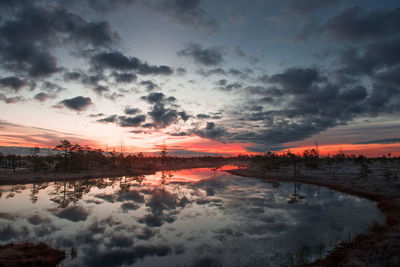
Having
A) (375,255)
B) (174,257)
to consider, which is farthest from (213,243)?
(375,255)

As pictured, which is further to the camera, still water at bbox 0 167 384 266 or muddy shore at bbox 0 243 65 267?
still water at bbox 0 167 384 266

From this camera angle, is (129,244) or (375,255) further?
(129,244)

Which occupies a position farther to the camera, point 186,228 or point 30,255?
point 186,228

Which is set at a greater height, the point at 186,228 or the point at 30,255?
the point at 30,255

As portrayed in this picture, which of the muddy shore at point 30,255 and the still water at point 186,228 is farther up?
the muddy shore at point 30,255

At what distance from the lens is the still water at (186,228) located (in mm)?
14531

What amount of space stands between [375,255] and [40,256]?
847 inches

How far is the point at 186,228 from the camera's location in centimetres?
2045

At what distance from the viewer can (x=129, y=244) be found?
16.5 m

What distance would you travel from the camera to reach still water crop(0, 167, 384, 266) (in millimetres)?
14531

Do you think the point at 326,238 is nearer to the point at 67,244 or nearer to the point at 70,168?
the point at 67,244

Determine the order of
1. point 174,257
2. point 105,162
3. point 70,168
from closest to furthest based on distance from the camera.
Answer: point 174,257
point 70,168
point 105,162

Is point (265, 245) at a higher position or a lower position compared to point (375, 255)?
lower

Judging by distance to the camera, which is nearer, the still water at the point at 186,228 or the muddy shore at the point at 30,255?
the muddy shore at the point at 30,255
